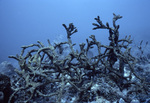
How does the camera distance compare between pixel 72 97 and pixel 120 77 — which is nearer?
pixel 72 97

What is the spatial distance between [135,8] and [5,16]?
18419 centimetres

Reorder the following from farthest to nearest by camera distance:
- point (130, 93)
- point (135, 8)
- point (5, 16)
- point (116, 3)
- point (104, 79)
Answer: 1. point (116, 3)
2. point (5, 16)
3. point (135, 8)
4. point (104, 79)
5. point (130, 93)

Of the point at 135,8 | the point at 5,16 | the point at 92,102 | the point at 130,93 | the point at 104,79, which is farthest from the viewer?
the point at 5,16

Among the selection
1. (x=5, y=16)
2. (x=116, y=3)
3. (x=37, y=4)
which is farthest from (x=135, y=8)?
(x=5, y=16)

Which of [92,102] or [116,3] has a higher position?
[116,3]

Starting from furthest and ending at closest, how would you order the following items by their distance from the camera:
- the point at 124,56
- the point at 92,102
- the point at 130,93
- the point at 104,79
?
the point at 104,79
the point at 124,56
the point at 130,93
the point at 92,102

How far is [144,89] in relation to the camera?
10.3ft

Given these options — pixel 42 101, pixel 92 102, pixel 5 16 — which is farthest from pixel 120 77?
pixel 5 16

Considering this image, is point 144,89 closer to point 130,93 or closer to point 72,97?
point 130,93

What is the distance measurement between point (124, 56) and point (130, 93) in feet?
3.34

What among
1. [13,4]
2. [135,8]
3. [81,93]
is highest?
[13,4]

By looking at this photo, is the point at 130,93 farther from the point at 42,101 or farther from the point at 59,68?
the point at 42,101

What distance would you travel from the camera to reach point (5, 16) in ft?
573

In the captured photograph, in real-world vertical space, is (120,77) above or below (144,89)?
above
